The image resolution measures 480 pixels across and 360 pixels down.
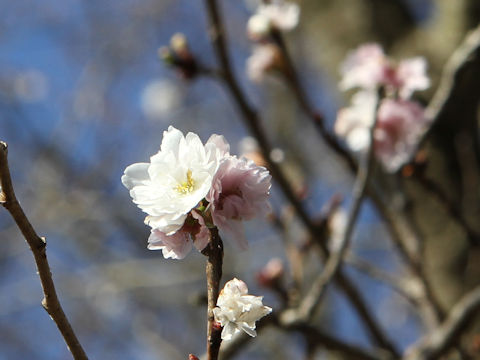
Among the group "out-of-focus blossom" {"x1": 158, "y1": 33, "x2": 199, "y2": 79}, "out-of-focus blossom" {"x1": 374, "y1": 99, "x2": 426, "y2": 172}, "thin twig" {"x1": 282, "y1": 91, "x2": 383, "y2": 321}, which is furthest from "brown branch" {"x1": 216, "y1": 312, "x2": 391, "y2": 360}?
"out-of-focus blossom" {"x1": 158, "y1": 33, "x2": 199, "y2": 79}

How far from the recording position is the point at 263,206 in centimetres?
82

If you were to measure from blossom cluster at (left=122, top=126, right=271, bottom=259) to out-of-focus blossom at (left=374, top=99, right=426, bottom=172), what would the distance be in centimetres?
86

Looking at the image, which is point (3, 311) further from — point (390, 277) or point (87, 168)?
point (390, 277)

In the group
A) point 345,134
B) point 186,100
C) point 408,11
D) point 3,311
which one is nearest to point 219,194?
point 345,134

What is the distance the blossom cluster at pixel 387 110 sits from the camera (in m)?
1.53

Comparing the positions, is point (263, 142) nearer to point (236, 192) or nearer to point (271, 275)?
point (271, 275)

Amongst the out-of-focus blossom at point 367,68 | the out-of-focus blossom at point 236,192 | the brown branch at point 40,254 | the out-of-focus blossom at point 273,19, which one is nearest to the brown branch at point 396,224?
the out-of-focus blossom at point 273,19

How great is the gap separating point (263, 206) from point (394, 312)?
389 centimetres

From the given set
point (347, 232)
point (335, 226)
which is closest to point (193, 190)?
point (347, 232)

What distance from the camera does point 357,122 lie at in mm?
1628

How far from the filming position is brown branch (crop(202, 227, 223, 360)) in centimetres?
73

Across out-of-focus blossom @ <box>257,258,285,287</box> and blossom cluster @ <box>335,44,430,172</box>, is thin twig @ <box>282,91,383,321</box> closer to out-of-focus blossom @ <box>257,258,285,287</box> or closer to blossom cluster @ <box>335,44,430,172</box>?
blossom cluster @ <box>335,44,430,172</box>

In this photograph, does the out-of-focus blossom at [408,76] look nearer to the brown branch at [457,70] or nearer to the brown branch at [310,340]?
the brown branch at [457,70]

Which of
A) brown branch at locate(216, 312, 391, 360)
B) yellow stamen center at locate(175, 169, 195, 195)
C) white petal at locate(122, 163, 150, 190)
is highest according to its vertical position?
white petal at locate(122, 163, 150, 190)
